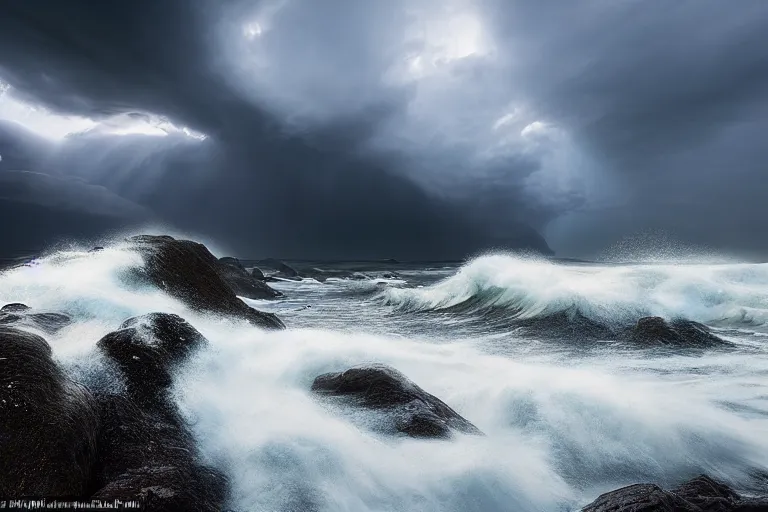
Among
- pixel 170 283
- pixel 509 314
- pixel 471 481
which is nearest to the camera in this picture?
pixel 471 481

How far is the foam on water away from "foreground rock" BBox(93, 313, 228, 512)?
10547 mm

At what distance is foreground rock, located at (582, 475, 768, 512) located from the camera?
2957mm

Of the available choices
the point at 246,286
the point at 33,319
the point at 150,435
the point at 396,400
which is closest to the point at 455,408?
the point at 396,400

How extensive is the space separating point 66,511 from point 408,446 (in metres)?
2.46

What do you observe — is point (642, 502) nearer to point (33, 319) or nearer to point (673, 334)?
point (33, 319)

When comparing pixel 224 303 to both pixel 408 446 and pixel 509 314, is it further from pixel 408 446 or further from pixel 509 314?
pixel 509 314

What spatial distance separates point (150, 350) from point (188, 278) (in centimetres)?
427

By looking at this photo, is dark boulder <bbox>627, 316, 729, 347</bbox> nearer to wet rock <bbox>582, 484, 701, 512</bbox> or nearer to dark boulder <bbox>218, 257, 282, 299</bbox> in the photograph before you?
wet rock <bbox>582, 484, 701, 512</bbox>

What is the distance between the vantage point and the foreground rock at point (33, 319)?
4758mm

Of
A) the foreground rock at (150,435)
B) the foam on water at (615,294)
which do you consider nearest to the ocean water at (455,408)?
the foreground rock at (150,435)

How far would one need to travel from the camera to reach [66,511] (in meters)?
2.54

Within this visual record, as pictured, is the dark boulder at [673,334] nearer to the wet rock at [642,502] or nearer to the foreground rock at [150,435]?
the wet rock at [642,502]

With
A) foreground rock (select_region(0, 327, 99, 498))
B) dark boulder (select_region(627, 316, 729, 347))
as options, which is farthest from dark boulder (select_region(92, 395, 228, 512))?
dark boulder (select_region(627, 316, 729, 347))

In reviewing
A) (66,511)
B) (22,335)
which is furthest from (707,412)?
(22,335)
